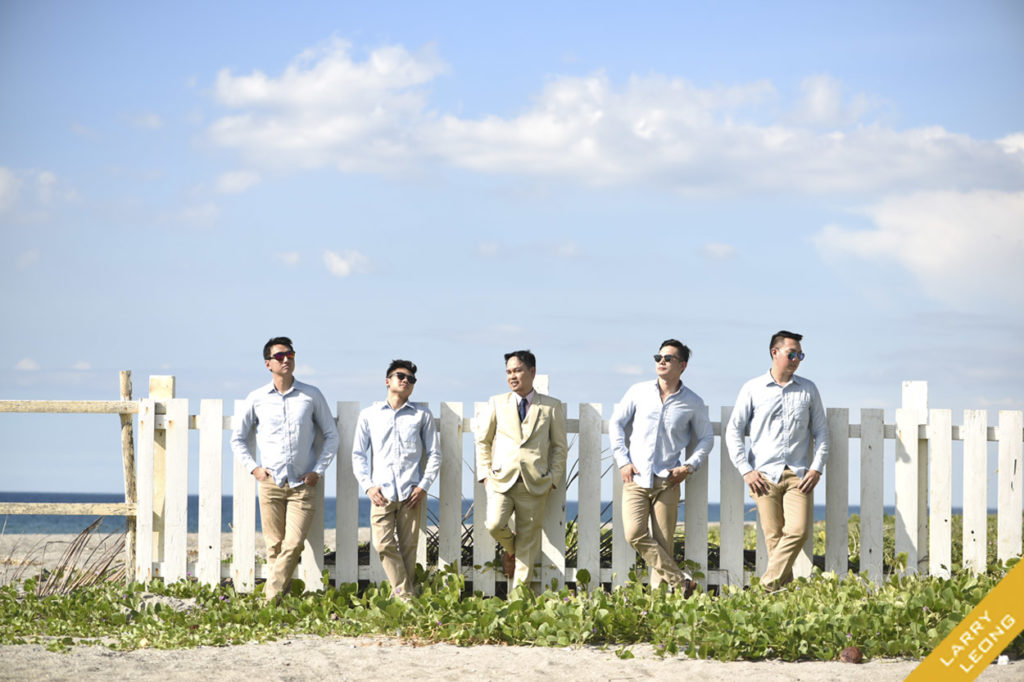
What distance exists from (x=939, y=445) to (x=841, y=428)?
87 centimetres

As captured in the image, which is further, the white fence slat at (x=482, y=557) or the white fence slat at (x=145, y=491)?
the white fence slat at (x=145, y=491)

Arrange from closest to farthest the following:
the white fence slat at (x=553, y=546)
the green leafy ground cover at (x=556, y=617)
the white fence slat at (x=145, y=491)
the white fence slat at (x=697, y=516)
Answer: the green leafy ground cover at (x=556, y=617)
the white fence slat at (x=697, y=516)
the white fence slat at (x=553, y=546)
the white fence slat at (x=145, y=491)

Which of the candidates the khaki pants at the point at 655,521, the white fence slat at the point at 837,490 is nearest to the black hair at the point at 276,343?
the khaki pants at the point at 655,521

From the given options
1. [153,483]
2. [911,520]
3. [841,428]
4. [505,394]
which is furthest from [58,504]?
[911,520]

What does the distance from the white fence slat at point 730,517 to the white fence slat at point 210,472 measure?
416cm

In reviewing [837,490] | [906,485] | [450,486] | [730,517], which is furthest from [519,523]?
[906,485]

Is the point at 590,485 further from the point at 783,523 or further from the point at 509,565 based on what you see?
the point at 783,523

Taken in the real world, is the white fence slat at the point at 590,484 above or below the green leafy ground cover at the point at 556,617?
above

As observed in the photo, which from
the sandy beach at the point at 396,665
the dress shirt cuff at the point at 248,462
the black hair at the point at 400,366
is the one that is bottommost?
the sandy beach at the point at 396,665

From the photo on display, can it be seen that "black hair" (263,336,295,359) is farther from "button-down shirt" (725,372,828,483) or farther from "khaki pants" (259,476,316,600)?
"button-down shirt" (725,372,828,483)

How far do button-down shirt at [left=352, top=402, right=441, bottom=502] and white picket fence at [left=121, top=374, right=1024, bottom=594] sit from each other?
41cm

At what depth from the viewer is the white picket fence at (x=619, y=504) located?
8.36 metres

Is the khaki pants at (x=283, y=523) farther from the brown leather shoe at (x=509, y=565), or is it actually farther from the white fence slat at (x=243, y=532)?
the brown leather shoe at (x=509, y=565)

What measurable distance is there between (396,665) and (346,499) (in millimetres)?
2363
